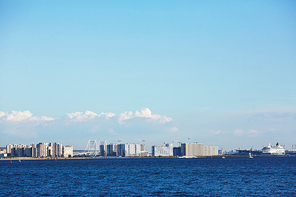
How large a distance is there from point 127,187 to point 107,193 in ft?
29.5

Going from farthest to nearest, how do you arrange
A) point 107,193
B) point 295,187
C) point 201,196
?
point 295,187 → point 107,193 → point 201,196

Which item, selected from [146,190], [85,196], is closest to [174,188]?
[146,190]

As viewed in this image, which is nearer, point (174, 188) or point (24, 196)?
point (24, 196)

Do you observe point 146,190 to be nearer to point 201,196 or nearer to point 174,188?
point 174,188

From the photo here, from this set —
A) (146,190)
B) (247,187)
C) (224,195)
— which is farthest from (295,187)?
(146,190)

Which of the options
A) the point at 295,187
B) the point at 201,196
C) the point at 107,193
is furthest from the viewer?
the point at 295,187

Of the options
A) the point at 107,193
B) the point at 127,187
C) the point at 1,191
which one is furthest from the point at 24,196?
the point at 127,187

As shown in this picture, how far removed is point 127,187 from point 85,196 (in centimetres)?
1315

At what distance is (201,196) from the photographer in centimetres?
5612

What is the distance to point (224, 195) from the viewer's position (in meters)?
56.4

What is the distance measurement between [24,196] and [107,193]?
1261 cm

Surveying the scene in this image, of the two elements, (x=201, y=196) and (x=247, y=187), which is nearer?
(x=201, y=196)

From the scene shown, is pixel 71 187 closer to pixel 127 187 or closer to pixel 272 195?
pixel 127 187

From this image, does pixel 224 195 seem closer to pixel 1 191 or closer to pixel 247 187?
pixel 247 187
